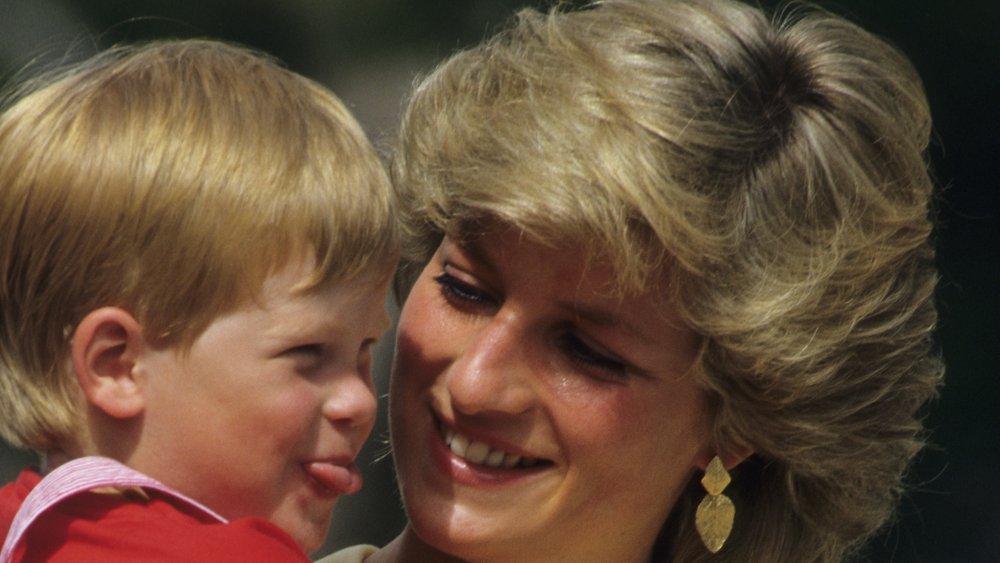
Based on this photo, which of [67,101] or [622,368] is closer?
[67,101]

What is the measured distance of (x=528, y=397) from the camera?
9.37ft

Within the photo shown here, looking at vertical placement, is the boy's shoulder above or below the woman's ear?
above

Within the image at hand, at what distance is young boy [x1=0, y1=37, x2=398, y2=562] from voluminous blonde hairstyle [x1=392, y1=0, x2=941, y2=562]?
429mm

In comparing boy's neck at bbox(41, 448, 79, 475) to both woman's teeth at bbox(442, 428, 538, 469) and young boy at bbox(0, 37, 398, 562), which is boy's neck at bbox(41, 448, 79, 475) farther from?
woman's teeth at bbox(442, 428, 538, 469)

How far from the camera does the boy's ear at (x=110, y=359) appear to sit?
234 centimetres

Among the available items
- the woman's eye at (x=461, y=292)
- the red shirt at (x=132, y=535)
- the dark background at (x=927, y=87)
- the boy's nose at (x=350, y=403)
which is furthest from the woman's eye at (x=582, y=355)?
the dark background at (x=927, y=87)

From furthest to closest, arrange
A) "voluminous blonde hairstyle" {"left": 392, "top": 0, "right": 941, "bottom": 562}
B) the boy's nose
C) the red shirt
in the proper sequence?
"voluminous blonde hairstyle" {"left": 392, "top": 0, "right": 941, "bottom": 562} < the boy's nose < the red shirt

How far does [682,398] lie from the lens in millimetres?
2967

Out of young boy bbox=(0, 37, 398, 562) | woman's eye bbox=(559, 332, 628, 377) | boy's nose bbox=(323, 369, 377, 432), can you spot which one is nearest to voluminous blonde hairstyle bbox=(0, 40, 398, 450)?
young boy bbox=(0, 37, 398, 562)

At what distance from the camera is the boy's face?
7.82ft

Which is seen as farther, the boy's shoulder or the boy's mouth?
the boy's mouth

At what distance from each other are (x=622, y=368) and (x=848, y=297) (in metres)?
0.37

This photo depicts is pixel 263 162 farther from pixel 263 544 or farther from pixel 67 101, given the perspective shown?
pixel 263 544

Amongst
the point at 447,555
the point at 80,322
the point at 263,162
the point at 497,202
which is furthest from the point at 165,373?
the point at 447,555
